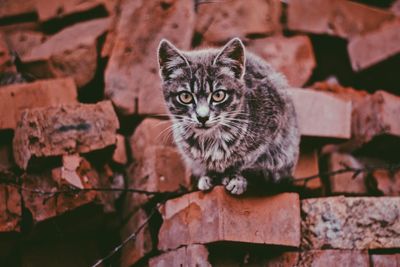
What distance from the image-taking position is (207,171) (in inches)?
169

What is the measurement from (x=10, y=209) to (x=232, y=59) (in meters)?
1.62

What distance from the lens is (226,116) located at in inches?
162

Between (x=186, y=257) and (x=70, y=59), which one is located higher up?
(x=70, y=59)

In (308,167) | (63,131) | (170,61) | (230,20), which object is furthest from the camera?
(230,20)

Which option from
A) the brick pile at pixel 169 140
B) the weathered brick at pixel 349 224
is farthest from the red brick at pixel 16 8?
the weathered brick at pixel 349 224

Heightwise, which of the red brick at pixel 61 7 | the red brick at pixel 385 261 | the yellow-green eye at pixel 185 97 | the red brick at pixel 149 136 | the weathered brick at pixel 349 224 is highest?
the red brick at pixel 61 7

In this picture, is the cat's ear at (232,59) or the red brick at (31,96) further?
the red brick at (31,96)

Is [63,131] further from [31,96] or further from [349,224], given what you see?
[349,224]

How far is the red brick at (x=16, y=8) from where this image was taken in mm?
5547

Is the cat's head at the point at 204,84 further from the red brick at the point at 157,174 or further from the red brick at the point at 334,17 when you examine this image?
the red brick at the point at 334,17

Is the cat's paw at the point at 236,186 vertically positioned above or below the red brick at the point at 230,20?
below

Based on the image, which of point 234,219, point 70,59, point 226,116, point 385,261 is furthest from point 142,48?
point 385,261

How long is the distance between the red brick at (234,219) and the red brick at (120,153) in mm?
693

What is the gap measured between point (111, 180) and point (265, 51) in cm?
154
